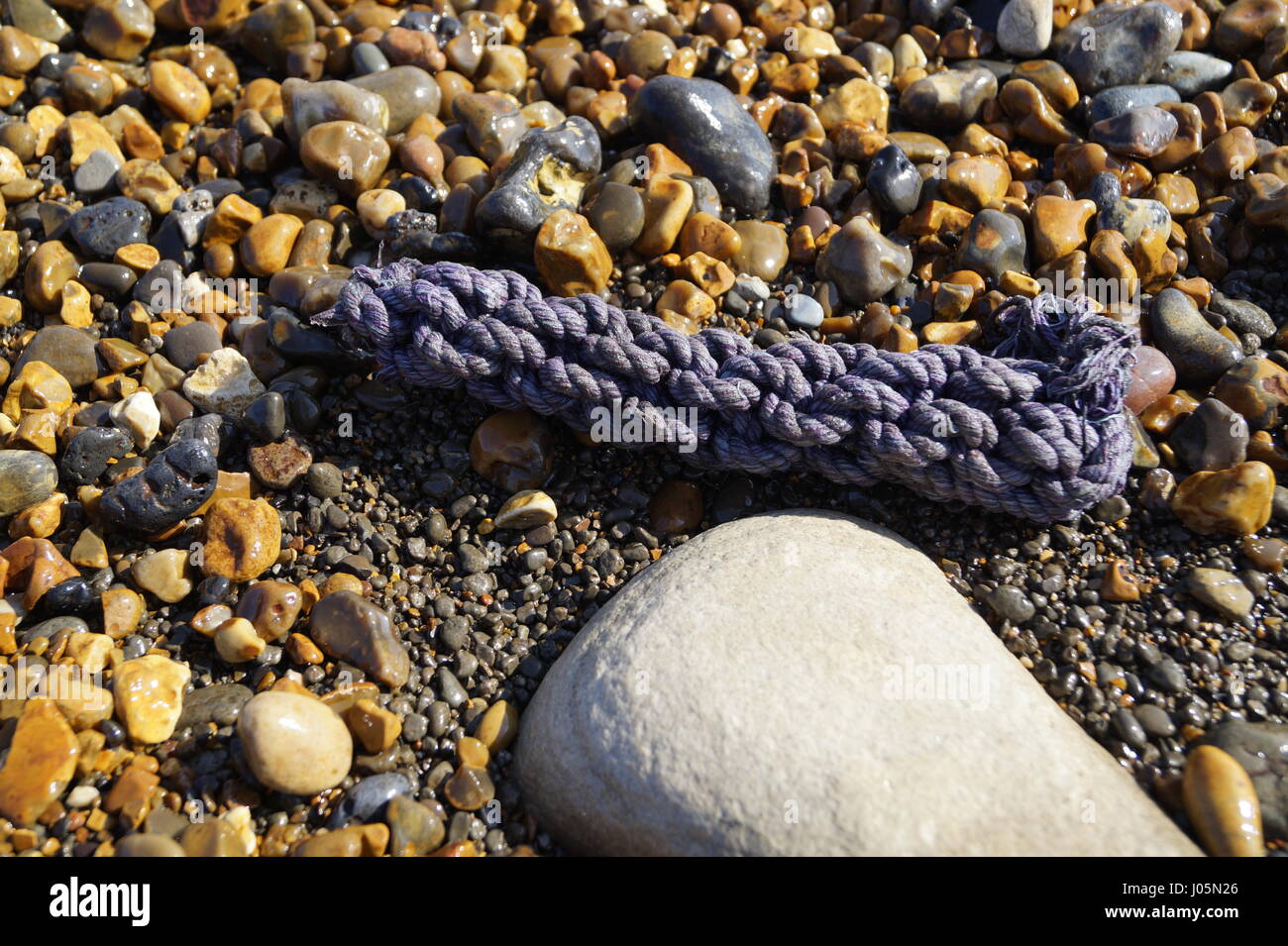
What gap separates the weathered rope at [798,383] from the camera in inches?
92.7

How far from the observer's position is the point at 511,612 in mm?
2428

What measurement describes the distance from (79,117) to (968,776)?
154 inches

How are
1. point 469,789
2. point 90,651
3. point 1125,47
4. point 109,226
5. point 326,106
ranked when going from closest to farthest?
1. point 469,789
2. point 90,651
3. point 109,226
4. point 326,106
5. point 1125,47

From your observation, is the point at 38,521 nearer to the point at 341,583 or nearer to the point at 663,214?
the point at 341,583

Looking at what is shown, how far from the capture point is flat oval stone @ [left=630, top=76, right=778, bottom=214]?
315cm

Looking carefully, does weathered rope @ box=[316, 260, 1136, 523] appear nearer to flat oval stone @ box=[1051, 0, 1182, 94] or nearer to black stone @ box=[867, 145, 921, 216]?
black stone @ box=[867, 145, 921, 216]

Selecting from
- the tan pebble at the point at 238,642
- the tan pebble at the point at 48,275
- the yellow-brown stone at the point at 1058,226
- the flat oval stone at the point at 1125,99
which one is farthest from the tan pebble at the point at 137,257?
the flat oval stone at the point at 1125,99

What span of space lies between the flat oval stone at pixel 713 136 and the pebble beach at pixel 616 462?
2 centimetres

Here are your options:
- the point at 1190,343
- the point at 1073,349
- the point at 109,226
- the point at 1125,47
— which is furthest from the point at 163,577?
the point at 1125,47

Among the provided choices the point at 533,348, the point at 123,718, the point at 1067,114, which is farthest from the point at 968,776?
the point at 1067,114

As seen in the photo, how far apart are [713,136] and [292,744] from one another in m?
2.45

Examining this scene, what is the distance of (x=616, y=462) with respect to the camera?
105 inches

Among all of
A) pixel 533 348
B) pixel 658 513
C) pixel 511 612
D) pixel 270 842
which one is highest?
pixel 533 348
